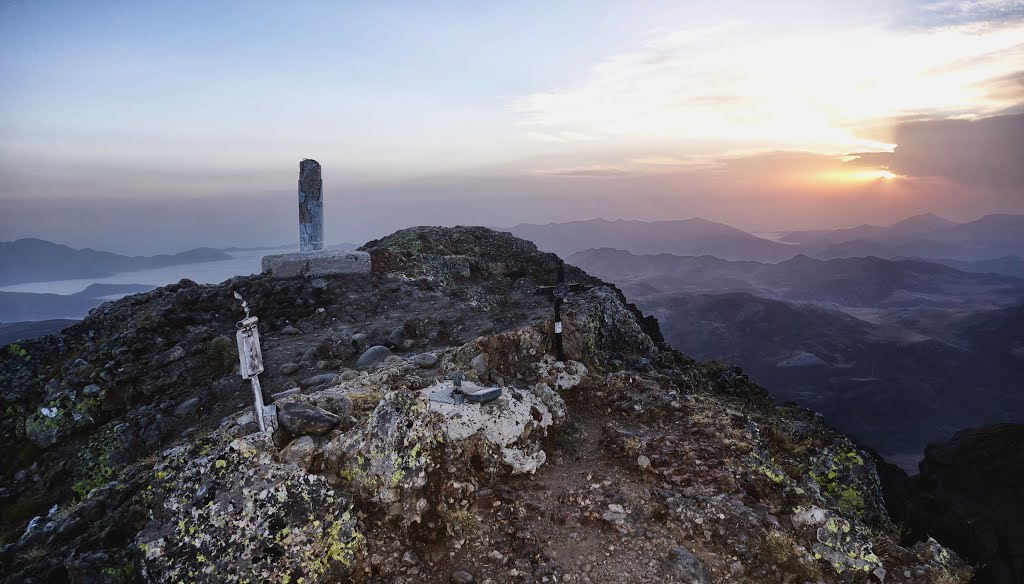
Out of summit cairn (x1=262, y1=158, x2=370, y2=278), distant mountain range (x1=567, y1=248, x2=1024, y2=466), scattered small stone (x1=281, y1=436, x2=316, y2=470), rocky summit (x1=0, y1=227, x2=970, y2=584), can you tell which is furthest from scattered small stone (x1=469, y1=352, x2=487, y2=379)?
distant mountain range (x1=567, y1=248, x2=1024, y2=466)

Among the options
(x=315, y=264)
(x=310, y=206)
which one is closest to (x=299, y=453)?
(x=315, y=264)

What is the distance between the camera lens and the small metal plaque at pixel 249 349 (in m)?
6.09

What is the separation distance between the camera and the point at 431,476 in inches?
273

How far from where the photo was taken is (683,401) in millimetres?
9977

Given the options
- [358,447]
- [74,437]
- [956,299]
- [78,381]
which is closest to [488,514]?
[358,447]

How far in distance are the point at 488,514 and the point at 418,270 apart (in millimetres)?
14070

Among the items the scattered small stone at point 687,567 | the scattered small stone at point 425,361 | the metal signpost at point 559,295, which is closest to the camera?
the scattered small stone at point 687,567

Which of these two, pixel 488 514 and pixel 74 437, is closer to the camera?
pixel 488 514

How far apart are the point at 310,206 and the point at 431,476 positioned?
1565cm

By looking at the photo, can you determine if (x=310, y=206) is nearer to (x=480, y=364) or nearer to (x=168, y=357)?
(x=168, y=357)

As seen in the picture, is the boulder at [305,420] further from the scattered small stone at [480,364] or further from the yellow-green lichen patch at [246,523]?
the scattered small stone at [480,364]

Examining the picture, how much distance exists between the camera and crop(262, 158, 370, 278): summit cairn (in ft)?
59.7

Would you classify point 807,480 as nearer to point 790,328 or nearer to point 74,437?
point 74,437

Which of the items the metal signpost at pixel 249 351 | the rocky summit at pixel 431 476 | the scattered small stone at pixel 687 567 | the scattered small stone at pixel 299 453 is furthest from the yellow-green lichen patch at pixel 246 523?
the scattered small stone at pixel 687 567
